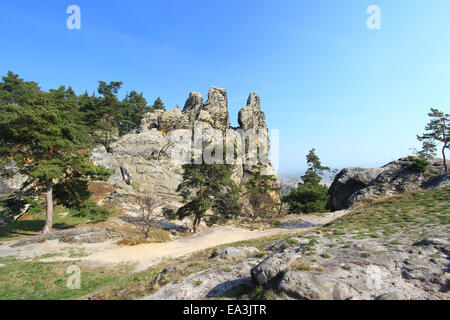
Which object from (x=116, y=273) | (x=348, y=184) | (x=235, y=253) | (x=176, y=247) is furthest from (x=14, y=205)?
(x=348, y=184)

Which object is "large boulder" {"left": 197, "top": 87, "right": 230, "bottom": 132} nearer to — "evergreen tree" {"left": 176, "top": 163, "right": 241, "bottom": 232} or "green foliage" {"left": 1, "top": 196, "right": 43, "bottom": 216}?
"evergreen tree" {"left": 176, "top": 163, "right": 241, "bottom": 232}

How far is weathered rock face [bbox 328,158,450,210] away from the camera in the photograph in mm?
23375

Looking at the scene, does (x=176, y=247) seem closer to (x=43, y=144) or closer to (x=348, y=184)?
(x=43, y=144)

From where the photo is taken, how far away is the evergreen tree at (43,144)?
1599 cm

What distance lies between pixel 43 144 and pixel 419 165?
129 ft

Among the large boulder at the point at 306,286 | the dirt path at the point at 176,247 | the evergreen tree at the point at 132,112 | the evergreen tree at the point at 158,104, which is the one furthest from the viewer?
the evergreen tree at the point at 158,104

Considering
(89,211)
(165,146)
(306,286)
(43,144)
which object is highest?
(165,146)

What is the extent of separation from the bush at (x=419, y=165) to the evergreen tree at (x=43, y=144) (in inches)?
1383

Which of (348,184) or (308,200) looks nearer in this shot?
(308,200)

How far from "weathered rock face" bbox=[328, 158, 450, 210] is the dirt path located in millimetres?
6896

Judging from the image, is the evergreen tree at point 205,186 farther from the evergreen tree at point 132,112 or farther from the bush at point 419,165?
the evergreen tree at point 132,112

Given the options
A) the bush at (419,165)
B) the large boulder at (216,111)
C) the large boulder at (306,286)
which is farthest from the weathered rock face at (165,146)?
the bush at (419,165)

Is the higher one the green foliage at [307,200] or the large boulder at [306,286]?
the large boulder at [306,286]

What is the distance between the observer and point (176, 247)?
55.4 ft
